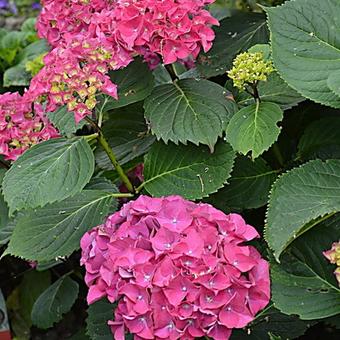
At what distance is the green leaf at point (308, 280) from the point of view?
1.35 meters

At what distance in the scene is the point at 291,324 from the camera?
1.59 meters

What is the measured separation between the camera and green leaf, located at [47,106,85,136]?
1646mm

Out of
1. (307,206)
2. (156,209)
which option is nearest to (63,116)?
(156,209)

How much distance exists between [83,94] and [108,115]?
1.78ft

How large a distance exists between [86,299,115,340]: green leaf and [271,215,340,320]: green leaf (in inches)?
16.5

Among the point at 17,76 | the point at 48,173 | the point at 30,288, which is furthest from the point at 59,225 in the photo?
the point at 17,76

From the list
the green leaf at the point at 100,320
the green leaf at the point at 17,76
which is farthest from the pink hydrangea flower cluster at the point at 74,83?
the green leaf at the point at 17,76

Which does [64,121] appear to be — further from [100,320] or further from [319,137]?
[319,137]

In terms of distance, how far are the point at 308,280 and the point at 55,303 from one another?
85cm

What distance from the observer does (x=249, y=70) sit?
1.49 m

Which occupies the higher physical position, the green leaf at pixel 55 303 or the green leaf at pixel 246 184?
the green leaf at pixel 246 184

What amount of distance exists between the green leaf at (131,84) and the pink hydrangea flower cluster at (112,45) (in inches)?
2.4

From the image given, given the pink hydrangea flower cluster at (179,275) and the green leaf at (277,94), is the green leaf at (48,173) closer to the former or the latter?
the pink hydrangea flower cluster at (179,275)

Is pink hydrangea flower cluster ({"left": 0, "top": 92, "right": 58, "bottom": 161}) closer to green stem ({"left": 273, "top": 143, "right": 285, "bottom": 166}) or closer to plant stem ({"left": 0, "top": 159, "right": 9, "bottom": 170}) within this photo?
plant stem ({"left": 0, "top": 159, "right": 9, "bottom": 170})
